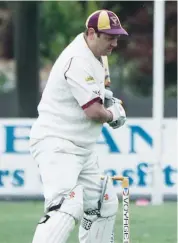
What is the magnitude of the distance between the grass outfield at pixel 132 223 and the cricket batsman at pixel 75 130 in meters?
1.80

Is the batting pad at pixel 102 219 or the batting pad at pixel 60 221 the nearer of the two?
the batting pad at pixel 60 221

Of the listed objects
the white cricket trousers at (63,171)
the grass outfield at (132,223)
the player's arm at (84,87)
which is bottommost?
the grass outfield at (132,223)

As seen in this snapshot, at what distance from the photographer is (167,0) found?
53.1 ft

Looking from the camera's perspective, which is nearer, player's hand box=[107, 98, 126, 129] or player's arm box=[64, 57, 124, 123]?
player's arm box=[64, 57, 124, 123]

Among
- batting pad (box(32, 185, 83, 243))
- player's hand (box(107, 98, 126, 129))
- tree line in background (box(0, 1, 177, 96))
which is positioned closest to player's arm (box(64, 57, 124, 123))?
player's hand (box(107, 98, 126, 129))

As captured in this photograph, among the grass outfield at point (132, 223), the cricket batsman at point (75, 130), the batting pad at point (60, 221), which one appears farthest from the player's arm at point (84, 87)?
the grass outfield at point (132, 223)

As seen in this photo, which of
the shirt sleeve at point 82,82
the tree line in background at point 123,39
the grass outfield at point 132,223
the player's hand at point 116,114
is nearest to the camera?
the shirt sleeve at point 82,82

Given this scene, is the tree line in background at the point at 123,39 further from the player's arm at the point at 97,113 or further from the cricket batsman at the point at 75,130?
the player's arm at the point at 97,113

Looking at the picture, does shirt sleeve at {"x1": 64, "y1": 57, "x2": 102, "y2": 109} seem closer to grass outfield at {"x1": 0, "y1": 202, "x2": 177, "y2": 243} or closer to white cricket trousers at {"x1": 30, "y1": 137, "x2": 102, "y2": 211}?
white cricket trousers at {"x1": 30, "y1": 137, "x2": 102, "y2": 211}

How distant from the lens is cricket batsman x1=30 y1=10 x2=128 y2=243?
21.0 feet

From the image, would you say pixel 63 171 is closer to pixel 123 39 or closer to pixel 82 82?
pixel 82 82

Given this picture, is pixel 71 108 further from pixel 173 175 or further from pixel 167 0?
pixel 167 0

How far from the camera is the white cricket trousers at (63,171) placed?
6438 mm

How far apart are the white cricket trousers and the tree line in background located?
391 inches
